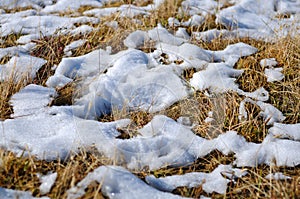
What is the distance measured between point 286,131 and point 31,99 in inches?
72.0

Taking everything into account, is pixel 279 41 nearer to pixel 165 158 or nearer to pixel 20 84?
pixel 165 158

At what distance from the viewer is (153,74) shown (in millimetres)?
3205

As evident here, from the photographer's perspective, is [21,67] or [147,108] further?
Answer: [21,67]

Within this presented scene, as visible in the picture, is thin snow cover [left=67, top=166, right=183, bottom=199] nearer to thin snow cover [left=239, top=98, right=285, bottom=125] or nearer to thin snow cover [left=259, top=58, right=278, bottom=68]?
thin snow cover [left=239, top=98, right=285, bottom=125]

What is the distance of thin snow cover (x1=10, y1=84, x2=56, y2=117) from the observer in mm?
2727

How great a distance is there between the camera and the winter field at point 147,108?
2.24m

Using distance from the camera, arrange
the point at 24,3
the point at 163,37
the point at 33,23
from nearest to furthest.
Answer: the point at 163,37, the point at 33,23, the point at 24,3

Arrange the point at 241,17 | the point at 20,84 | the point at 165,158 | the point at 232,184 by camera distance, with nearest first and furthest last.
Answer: the point at 232,184 < the point at 165,158 < the point at 20,84 < the point at 241,17

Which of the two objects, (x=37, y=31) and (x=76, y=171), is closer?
(x=76, y=171)

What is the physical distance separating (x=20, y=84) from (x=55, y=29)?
1.27m

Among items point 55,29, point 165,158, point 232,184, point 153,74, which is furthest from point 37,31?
point 232,184

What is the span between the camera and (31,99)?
2846mm

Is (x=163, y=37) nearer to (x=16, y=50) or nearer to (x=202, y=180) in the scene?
(x=16, y=50)

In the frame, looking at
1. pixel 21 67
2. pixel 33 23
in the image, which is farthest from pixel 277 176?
pixel 33 23
